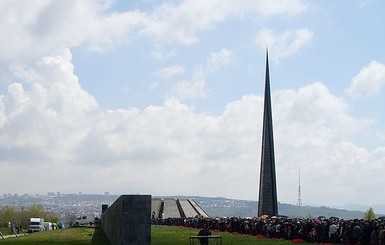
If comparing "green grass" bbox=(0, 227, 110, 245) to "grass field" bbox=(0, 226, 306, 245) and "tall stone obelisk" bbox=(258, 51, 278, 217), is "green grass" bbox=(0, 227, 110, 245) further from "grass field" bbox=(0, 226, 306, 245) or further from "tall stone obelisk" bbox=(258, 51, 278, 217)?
"tall stone obelisk" bbox=(258, 51, 278, 217)

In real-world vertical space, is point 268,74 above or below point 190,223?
above

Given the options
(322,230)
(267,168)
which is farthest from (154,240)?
(267,168)

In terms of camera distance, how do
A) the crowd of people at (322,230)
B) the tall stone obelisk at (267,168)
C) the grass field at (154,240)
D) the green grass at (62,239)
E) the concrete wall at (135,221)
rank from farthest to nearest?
the tall stone obelisk at (267,168) < the green grass at (62,239) < the grass field at (154,240) < the crowd of people at (322,230) < the concrete wall at (135,221)

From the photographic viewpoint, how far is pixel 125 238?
17.6 metres

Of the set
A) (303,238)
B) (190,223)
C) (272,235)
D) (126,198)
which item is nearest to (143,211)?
(126,198)

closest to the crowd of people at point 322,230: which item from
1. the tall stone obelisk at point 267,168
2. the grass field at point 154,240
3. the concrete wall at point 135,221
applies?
the grass field at point 154,240

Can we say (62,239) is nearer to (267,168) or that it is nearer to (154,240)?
(154,240)

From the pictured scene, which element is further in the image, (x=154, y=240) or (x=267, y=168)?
(x=267, y=168)

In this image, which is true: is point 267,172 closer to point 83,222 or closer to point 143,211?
point 83,222

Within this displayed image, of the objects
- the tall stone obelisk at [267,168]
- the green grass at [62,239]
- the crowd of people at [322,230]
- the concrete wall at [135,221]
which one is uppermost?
the tall stone obelisk at [267,168]

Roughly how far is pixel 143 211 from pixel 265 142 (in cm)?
4823

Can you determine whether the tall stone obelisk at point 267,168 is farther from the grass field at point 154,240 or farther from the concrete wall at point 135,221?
the concrete wall at point 135,221

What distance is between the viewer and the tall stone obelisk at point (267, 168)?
64062mm

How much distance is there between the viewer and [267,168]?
64.4m
